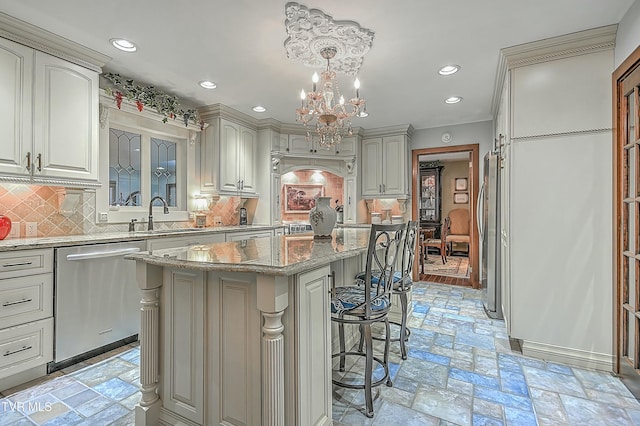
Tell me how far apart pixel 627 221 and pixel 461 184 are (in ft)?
21.3

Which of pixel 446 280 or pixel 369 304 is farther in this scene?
pixel 446 280

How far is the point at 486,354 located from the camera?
262 centimetres

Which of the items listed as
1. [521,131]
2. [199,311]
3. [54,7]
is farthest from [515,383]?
[54,7]

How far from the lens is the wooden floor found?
5.14m

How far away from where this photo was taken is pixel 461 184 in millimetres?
8461

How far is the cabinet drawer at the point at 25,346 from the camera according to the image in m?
2.08

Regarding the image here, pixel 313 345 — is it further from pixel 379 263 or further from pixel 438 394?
pixel 438 394

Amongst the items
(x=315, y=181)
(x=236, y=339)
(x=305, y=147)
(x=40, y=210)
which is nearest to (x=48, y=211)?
(x=40, y=210)

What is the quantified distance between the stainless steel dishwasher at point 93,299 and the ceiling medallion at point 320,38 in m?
2.21

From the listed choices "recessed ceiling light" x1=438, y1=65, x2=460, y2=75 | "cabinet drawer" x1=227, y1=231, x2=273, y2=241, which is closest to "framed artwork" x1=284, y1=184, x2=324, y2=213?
"cabinet drawer" x1=227, y1=231, x2=273, y2=241

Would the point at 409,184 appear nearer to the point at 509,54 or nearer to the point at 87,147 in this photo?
the point at 509,54

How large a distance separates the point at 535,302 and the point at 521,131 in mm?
1432

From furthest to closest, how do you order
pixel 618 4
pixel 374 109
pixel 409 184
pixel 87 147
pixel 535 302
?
pixel 409 184, pixel 374 109, pixel 87 147, pixel 535 302, pixel 618 4

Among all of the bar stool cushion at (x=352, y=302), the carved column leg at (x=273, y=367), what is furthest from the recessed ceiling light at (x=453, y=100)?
the carved column leg at (x=273, y=367)
